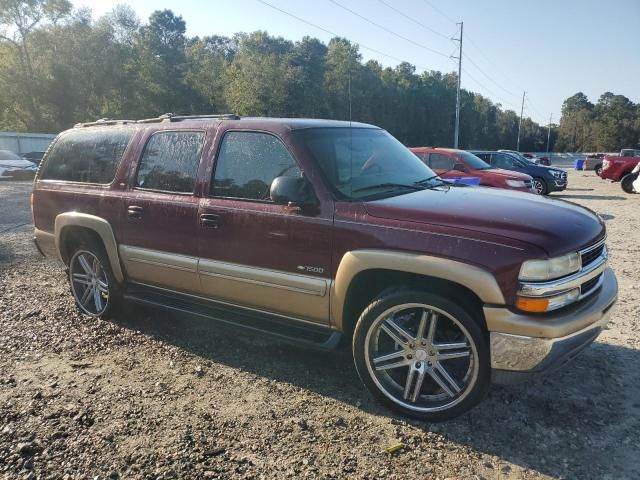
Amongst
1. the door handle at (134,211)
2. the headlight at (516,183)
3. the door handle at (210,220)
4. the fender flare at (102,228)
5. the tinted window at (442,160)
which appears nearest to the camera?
the door handle at (210,220)

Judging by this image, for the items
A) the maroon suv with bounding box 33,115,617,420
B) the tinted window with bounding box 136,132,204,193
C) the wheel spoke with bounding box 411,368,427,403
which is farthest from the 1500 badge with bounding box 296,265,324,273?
the tinted window with bounding box 136,132,204,193

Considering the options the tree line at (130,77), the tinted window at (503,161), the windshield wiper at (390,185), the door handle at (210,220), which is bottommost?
the tinted window at (503,161)

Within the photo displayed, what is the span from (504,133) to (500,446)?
105740 mm

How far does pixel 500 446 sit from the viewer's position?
296cm

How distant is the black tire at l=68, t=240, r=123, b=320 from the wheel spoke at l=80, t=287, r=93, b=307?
2 cm

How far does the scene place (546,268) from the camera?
285cm

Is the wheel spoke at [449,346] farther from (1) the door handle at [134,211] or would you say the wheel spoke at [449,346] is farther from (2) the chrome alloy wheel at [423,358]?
(1) the door handle at [134,211]

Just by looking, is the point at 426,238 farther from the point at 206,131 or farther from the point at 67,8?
the point at 67,8

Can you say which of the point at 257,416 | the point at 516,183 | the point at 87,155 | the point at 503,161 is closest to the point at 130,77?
the point at 503,161

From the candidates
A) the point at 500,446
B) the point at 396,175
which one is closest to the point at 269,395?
the point at 500,446

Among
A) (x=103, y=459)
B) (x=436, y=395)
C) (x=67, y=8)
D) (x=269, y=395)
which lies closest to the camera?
(x=103, y=459)

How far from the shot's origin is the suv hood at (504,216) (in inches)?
116

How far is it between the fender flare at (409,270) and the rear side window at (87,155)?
2.56 meters

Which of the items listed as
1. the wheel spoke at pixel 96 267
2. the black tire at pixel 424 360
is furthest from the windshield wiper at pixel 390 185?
the wheel spoke at pixel 96 267
